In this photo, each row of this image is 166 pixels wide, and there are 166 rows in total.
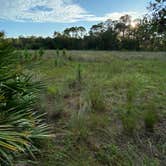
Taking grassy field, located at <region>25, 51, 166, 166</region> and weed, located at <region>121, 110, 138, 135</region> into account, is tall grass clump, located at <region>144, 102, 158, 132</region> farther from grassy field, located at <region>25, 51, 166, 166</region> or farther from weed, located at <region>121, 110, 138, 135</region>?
weed, located at <region>121, 110, 138, 135</region>

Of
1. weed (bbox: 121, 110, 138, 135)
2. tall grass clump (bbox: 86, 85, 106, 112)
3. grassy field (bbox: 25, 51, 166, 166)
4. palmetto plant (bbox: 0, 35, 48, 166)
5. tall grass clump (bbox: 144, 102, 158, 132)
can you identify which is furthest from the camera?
tall grass clump (bbox: 86, 85, 106, 112)

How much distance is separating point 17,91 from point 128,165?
61.4 inches

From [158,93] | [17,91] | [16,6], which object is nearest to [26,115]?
[17,91]

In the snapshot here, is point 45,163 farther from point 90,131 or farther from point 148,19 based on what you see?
point 148,19

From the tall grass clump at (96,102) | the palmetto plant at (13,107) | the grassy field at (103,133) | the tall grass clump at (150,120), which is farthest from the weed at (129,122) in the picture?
the palmetto plant at (13,107)

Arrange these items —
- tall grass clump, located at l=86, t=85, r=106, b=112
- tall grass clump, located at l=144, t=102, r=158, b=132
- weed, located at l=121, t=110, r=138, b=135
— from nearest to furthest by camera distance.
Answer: weed, located at l=121, t=110, r=138, b=135 → tall grass clump, located at l=144, t=102, r=158, b=132 → tall grass clump, located at l=86, t=85, r=106, b=112

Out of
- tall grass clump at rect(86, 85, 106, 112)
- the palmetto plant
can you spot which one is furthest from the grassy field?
the palmetto plant

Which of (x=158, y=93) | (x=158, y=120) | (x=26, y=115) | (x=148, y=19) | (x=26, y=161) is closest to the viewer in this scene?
(x=26, y=161)

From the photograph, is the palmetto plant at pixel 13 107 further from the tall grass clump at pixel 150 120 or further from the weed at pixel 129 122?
the tall grass clump at pixel 150 120

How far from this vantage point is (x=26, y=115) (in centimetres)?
311

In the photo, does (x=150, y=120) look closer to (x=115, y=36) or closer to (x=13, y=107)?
(x=13, y=107)

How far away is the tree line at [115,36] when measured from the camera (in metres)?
4.72

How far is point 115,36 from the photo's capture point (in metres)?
56.9

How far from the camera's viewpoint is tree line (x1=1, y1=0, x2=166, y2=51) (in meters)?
4.72
